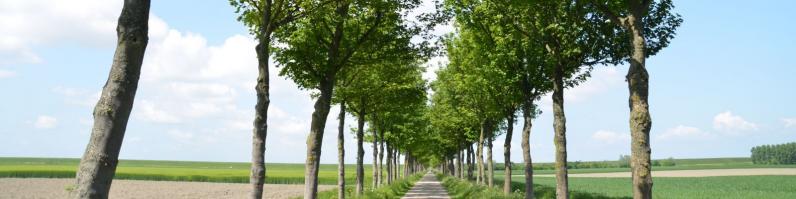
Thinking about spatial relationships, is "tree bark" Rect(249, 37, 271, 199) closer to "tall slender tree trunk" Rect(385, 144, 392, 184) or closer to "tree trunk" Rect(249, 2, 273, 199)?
"tree trunk" Rect(249, 2, 273, 199)

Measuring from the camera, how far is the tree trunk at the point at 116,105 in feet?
16.1

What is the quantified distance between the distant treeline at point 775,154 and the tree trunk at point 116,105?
186m

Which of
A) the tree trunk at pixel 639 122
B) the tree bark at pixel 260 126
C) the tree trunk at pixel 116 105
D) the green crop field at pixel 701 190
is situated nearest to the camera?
the tree trunk at pixel 116 105

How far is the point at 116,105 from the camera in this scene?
5.04 meters

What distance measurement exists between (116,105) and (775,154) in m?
194

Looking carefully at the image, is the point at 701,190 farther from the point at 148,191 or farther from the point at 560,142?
the point at 148,191

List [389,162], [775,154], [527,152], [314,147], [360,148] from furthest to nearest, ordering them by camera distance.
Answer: [775,154] → [389,162] → [360,148] → [527,152] → [314,147]

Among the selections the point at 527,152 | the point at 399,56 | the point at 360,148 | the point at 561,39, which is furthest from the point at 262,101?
the point at 360,148

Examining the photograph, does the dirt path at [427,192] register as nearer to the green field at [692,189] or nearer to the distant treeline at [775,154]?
the green field at [692,189]

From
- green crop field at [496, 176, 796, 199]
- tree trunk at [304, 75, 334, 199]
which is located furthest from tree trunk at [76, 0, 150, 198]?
green crop field at [496, 176, 796, 199]

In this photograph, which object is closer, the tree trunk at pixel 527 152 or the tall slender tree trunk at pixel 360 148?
the tree trunk at pixel 527 152

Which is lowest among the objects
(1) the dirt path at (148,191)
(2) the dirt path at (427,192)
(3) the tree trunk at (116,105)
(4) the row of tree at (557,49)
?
(1) the dirt path at (148,191)

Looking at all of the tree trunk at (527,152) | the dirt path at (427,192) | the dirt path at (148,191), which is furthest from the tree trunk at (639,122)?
the dirt path at (148,191)

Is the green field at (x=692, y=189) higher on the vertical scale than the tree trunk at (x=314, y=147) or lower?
lower
